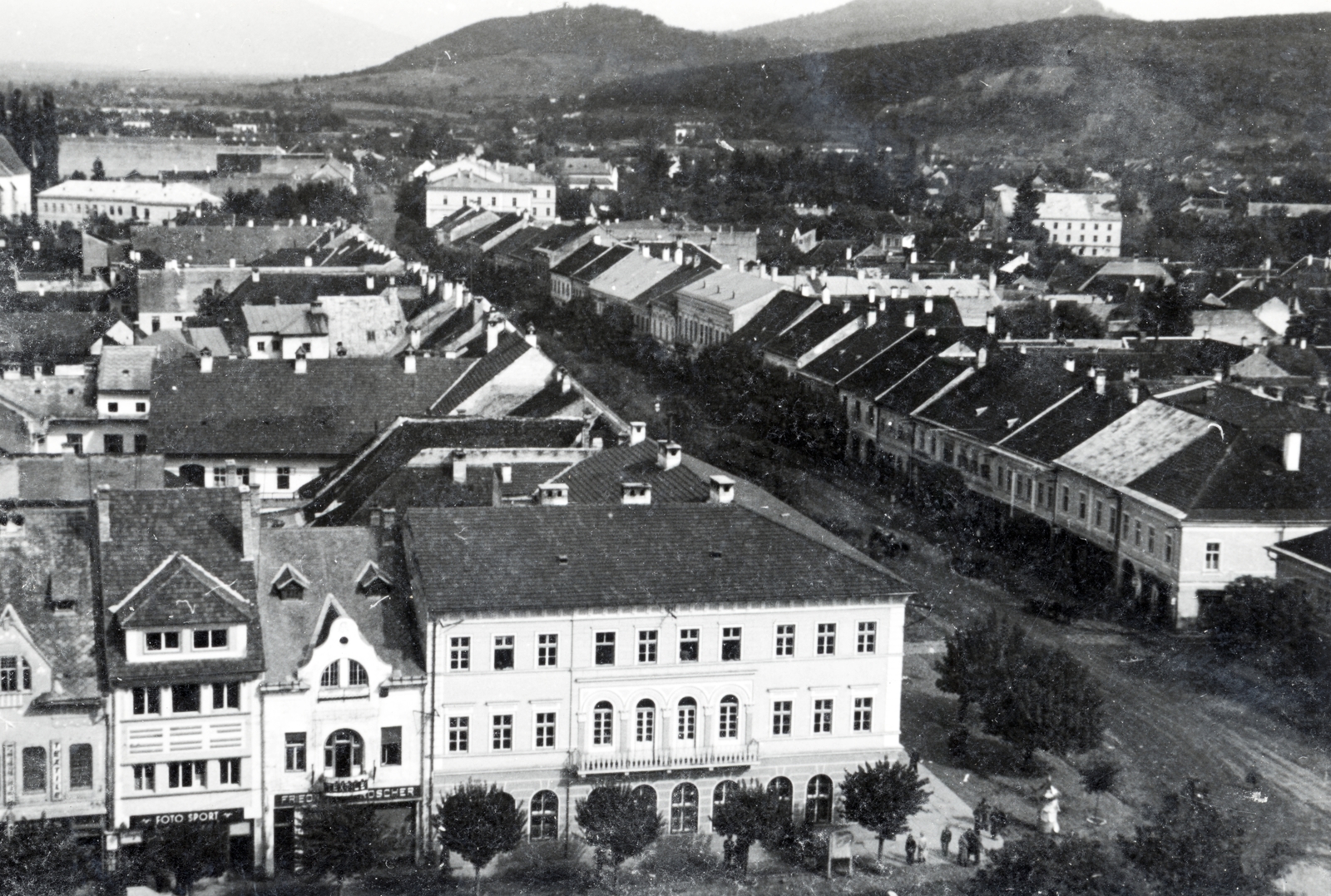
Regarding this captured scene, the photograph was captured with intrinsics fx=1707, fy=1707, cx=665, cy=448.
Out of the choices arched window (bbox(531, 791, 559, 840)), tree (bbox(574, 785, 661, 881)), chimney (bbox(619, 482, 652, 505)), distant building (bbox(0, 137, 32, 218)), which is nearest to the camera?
tree (bbox(574, 785, 661, 881))

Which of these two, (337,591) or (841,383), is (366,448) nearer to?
(337,591)

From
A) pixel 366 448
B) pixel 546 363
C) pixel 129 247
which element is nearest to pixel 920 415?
pixel 546 363

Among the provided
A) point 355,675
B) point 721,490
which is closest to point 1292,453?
point 721,490

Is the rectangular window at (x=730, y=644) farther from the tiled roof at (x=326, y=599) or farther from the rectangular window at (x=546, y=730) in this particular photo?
the tiled roof at (x=326, y=599)

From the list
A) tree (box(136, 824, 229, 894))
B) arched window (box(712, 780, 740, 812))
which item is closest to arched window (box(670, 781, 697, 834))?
arched window (box(712, 780, 740, 812))

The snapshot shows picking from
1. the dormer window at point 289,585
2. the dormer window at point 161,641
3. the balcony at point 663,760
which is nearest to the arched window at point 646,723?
the balcony at point 663,760

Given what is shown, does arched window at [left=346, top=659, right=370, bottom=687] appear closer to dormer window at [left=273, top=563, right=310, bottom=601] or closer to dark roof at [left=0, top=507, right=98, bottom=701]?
dormer window at [left=273, top=563, right=310, bottom=601]

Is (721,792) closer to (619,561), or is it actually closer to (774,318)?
(619,561)
